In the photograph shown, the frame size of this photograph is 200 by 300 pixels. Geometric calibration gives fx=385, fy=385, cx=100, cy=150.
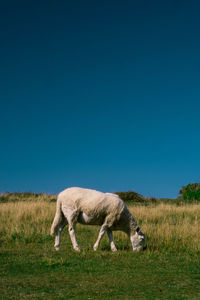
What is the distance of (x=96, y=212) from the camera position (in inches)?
460

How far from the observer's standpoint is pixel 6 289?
793 centimetres

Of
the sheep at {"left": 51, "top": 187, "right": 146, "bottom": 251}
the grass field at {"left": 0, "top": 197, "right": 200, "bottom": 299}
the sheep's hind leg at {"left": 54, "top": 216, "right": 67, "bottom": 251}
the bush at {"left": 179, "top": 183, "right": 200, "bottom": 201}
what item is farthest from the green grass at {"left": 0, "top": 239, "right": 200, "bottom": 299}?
the bush at {"left": 179, "top": 183, "right": 200, "bottom": 201}

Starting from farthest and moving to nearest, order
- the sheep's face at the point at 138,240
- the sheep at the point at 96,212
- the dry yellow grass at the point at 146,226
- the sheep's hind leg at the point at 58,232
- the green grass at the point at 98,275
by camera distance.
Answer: the dry yellow grass at the point at 146,226 < the sheep's hind leg at the point at 58,232 < the sheep's face at the point at 138,240 < the sheep at the point at 96,212 < the green grass at the point at 98,275

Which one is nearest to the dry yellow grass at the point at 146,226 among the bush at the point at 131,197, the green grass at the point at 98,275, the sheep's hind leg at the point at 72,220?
the green grass at the point at 98,275

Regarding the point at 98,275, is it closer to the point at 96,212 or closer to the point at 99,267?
the point at 99,267

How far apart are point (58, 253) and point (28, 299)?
4757 mm

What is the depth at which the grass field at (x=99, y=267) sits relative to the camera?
25.1 feet

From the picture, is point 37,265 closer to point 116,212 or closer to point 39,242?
point 116,212

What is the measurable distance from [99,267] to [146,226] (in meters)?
6.91

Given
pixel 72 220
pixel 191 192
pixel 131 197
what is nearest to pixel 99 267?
pixel 72 220

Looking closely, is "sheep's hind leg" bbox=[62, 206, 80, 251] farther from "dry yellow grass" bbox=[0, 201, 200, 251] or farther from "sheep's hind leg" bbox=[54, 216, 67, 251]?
"dry yellow grass" bbox=[0, 201, 200, 251]

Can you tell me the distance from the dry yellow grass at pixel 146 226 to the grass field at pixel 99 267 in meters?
0.04

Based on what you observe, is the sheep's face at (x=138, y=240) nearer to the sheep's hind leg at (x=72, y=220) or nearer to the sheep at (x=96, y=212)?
the sheep at (x=96, y=212)

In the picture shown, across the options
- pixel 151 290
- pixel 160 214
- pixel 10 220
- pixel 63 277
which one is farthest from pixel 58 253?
pixel 160 214
